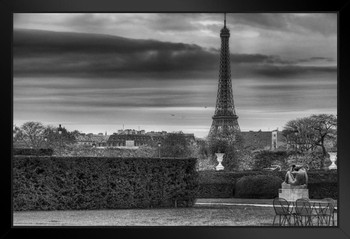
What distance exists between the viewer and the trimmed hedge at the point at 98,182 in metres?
13.5

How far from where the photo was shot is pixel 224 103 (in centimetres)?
3177

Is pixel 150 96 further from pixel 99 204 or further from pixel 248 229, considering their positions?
pixel 248 229

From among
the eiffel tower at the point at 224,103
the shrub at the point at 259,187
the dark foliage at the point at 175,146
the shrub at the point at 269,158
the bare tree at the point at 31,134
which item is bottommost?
the shrub at the point at 259,187

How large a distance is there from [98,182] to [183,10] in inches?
372

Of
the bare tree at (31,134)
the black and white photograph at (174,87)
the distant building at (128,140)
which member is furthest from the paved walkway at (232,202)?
the bare tree at (31,134)

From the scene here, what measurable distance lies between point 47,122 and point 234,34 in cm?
861

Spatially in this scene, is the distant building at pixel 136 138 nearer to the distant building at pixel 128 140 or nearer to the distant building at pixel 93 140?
the distant building at pixel 128 140

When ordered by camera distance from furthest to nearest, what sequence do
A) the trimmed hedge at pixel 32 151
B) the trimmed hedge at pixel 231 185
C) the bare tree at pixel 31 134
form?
the bare tree at pixel 31 134 < the trimmed hedge at pixel 231 185 < the trimmed hedge at pixel 32 151

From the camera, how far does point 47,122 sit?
21.5 metres

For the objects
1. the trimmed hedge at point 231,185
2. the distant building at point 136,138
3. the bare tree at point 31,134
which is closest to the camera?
the trimmed hedge at point 231,185

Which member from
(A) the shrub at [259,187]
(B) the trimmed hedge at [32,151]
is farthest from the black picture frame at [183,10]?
(A) the shrub at [259,187]

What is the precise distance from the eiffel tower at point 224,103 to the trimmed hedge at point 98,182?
1586cm

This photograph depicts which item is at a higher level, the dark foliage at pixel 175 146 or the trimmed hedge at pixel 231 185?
the dark foliage at pixel 175 146

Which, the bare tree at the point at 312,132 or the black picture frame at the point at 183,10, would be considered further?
the bare tree at the point at 312,132
